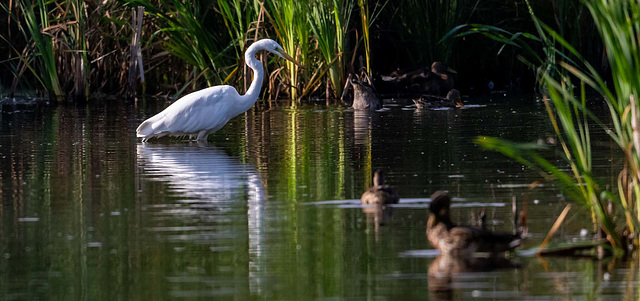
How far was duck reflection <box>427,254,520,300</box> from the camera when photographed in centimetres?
538

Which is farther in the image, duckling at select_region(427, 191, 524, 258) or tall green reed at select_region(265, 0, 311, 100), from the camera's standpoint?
tall green reed at select_region(265, 0, 311, 100)

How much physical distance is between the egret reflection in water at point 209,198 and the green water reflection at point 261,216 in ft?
→ 0.06

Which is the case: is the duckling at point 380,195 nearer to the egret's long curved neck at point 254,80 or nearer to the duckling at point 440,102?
the egret's long curved neck at point 254,80

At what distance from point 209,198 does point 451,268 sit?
3022 millimetres

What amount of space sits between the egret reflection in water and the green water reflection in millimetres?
19

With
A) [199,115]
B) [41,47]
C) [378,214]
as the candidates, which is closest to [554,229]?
[378,214]

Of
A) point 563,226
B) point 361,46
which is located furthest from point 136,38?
point 563,226

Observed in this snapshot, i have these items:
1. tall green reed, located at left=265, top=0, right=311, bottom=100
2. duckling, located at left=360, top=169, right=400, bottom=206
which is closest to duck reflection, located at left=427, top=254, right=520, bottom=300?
duckling, located at left=360, top=169, right=400, bottom=206

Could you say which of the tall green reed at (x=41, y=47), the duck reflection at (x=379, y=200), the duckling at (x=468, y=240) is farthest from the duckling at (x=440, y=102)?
the duckling at (x=468, y=240)

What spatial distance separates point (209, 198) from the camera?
27.8 feet

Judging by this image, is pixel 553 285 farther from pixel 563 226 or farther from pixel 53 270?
pixel 53 270

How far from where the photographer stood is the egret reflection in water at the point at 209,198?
6.78 metres

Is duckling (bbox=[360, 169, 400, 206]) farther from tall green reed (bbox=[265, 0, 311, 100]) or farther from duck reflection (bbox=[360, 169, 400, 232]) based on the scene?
tall green reed (bbox=[265, 0, 311, 100])

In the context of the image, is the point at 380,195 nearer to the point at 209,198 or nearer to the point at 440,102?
the point at 209,198
